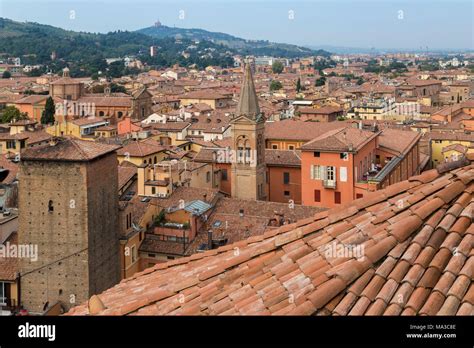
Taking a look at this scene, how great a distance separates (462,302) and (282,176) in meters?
24.4

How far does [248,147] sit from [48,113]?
2524 centimetres

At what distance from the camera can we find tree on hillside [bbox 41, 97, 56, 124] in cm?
4631

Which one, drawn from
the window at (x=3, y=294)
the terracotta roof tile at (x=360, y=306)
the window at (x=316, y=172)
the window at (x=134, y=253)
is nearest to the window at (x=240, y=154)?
the window at (x=316, y=172)

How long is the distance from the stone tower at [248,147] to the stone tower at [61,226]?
31.8 ft

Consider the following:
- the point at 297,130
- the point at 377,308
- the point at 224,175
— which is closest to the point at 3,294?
the point at 224,175

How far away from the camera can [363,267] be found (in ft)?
11.0

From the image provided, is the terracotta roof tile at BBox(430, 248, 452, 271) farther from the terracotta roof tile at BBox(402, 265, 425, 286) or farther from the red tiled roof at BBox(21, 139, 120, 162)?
the red tiled roof at BBox(21, 139, 120, 162)

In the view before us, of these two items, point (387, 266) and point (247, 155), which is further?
point (247, 155)

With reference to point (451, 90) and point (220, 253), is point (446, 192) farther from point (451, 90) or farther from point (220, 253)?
point (451, 90)

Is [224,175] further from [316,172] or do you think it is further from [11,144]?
[11,144]

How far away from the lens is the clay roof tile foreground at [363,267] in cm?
314

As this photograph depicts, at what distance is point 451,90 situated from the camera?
70.2m

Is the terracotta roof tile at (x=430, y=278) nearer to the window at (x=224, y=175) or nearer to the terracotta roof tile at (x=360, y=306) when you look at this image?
the terracotta roof tile at (x=360, y=306)

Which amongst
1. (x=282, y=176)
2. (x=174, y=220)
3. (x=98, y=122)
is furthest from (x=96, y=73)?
(x=174, y=220)
